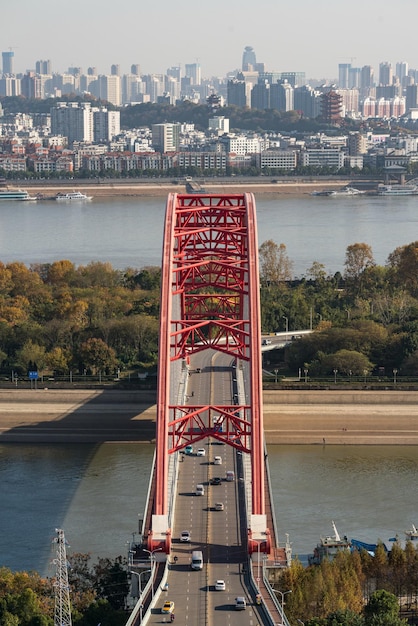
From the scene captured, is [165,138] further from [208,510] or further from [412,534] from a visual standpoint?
[208,510]

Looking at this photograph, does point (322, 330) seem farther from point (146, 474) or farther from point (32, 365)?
point (146, 474)

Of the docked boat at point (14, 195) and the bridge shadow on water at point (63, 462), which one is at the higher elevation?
the docked boat at point (14, 195)

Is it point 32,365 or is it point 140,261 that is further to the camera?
point 140,261

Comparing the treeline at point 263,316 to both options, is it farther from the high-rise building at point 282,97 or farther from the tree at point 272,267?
the high-rise building at point 282,97

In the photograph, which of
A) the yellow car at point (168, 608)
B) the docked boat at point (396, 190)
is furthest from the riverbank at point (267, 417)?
the docked boat at point (396, 190)

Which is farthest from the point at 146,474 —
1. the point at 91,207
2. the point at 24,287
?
the point at 91,207

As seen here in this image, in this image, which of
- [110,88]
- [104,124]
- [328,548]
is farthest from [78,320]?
[110,88]
